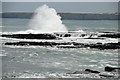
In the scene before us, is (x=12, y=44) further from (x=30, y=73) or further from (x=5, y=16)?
(x=5, y=16)

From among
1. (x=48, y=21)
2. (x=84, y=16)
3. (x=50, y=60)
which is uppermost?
(x=84, y=16)

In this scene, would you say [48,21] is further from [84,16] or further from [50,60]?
[84,16]

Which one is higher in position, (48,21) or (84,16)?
(84,16)

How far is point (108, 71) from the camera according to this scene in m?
24.3

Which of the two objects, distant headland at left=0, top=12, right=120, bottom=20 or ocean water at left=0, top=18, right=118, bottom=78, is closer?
ocean water at left=0, top=18, right=118, bottom=78

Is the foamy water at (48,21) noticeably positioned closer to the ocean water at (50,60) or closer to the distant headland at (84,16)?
the ocean water at (50,60)

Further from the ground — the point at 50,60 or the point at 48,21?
the point at 48,21

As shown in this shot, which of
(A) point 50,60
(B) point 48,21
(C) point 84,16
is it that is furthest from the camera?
(C) point 84,16

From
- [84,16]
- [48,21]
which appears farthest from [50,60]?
[84,16]

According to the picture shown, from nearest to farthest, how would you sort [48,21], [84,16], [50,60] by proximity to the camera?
[50,60] < [48,21] < [84,16]

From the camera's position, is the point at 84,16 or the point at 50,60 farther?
the point at 84,16

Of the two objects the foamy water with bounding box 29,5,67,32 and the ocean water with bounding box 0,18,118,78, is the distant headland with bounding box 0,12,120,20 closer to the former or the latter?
the foamy water with bounding box 29,5,67,32

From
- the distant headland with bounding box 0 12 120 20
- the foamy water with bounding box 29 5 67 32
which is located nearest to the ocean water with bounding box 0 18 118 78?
the foamy water with bounding box 29 5 67 32

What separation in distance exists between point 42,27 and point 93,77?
5407 cm
